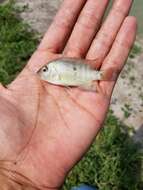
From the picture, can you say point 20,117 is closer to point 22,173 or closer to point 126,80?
point 22,173

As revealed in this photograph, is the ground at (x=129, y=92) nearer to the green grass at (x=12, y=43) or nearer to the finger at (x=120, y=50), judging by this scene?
the green grass at (x=12, y=43)

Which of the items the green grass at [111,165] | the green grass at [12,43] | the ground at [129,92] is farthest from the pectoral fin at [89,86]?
the green grass at [12,43]

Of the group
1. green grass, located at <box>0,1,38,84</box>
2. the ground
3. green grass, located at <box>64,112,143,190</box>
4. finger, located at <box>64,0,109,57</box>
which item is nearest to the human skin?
finger, located at <box>64,0,109,57</box>

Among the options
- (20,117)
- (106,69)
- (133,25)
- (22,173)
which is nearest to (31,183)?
(22,173)

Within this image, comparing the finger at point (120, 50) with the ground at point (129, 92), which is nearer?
the finger at point (120, 50)

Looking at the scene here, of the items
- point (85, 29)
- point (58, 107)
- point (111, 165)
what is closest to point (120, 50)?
point (85, 29)

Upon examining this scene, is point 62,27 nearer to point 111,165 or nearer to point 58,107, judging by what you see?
point 58,107

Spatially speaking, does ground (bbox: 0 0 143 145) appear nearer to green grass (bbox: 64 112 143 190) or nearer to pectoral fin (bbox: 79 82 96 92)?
green grass (bbox: 64 112 143 190)
